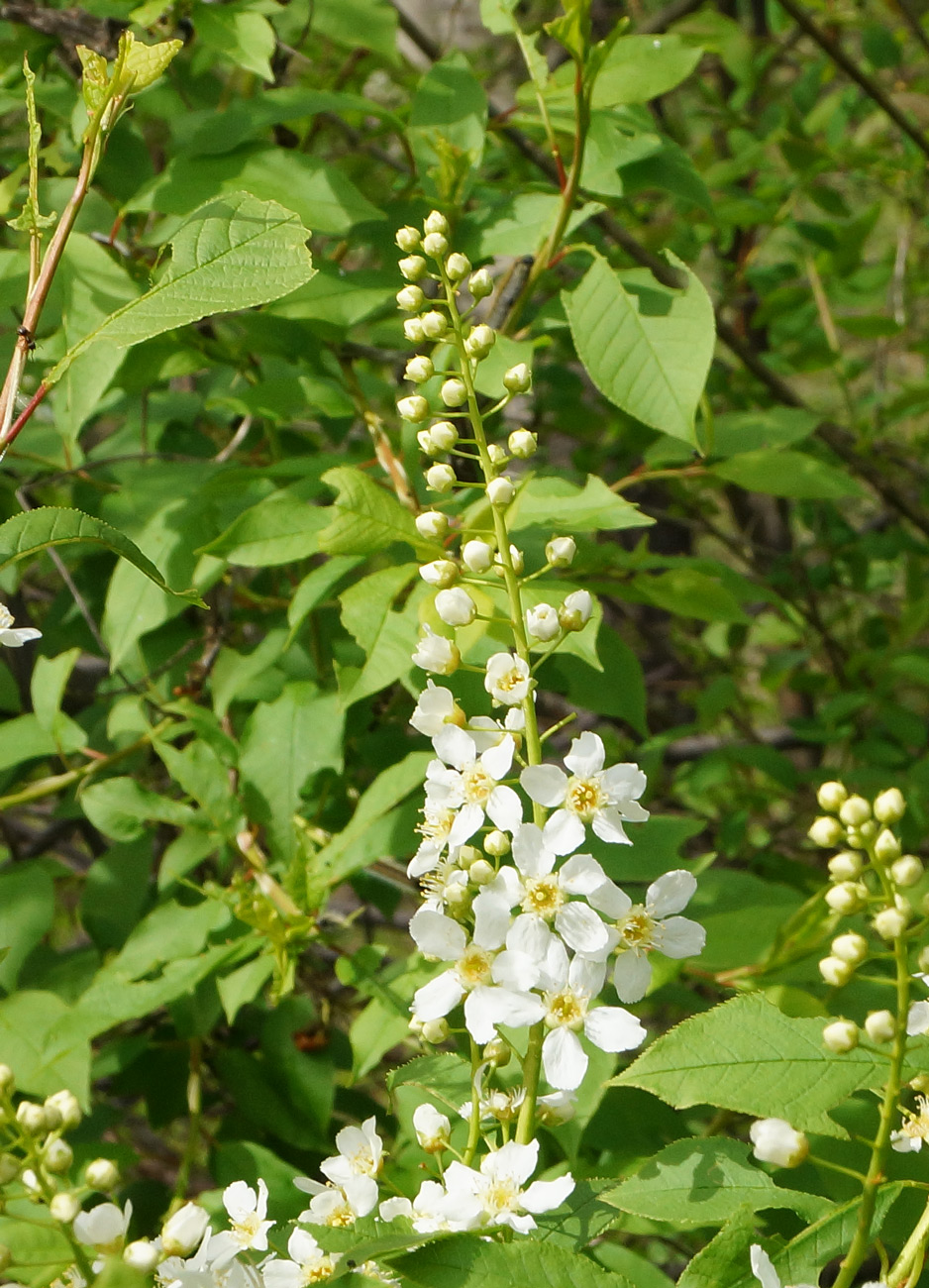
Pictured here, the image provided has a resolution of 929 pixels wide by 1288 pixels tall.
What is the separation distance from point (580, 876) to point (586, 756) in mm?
122

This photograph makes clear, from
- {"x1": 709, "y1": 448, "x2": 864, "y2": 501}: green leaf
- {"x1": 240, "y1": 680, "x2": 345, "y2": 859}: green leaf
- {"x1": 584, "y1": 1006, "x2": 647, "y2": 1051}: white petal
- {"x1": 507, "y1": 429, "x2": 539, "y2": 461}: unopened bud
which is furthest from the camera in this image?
{"x1": 709, "y1": 448, "x2": 864, "y2": 501}: green leaf

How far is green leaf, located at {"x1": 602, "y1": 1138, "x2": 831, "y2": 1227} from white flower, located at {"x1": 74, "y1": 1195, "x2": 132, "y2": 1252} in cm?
39

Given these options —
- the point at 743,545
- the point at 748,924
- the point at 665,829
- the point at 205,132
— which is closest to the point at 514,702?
the point at 665,829

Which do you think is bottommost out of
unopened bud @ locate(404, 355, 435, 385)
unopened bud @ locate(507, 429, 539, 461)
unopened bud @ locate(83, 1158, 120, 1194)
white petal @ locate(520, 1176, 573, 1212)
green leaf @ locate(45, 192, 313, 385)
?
white petal @ locate(520, 1176, 573, 1212)

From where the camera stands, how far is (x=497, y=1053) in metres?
1.12

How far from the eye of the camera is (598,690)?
1913mm

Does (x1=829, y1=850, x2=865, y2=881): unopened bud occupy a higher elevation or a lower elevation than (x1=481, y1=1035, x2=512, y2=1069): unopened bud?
higher

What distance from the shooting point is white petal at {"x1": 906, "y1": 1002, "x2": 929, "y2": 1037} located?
3.40ft

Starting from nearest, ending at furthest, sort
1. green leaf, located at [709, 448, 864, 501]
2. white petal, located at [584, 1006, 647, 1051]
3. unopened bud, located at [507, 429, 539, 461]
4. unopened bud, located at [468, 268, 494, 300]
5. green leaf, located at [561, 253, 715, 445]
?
white petal, located at [584, 1006, 647, 1051]
unopened bud, located at [507, 429, 539, 461]
unopened bud, located at [468, 268, 494, 300]
green leaf, located at [561, 253, 715, 445]
green leaf, located at [709, 448, 864, 501]

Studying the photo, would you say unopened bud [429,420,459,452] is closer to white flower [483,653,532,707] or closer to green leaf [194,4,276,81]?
white flower [483,653,532,707]

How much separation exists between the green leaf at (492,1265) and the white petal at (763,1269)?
110 mm

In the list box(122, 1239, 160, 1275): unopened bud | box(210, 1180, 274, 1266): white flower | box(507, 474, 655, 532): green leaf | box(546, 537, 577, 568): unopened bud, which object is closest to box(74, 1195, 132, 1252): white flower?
box(122, 1239, 160, 1275): unopened bud

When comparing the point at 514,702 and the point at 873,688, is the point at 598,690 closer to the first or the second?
the point at 514,702

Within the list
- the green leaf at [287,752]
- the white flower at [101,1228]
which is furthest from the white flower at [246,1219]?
the green leaf at [287,752]
